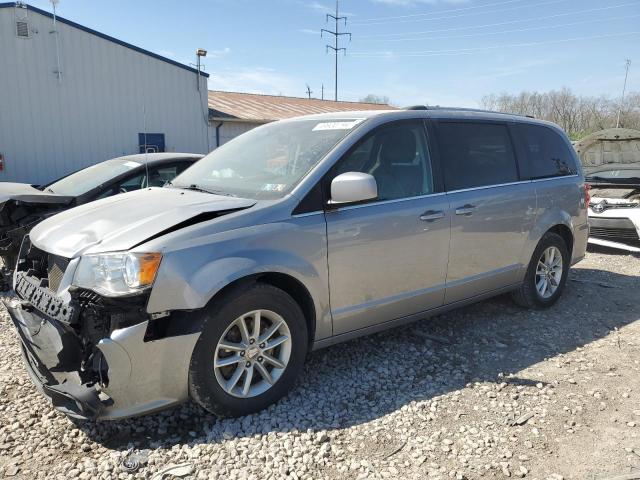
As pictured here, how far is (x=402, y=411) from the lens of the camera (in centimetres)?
322

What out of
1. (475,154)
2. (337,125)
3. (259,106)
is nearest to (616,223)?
(475,154)

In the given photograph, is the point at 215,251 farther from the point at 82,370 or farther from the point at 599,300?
the point at 599,300

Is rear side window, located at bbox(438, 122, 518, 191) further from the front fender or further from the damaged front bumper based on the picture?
the damaged front bumper

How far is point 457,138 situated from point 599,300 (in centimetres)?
275

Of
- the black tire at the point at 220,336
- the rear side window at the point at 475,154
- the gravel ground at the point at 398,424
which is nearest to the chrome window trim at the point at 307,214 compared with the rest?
the black tire at the point at 220,336

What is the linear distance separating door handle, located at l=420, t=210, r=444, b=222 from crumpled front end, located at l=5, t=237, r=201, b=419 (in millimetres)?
1862

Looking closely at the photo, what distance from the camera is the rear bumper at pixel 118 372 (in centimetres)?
260

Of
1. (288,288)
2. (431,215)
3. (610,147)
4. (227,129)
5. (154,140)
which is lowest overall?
(288,288)

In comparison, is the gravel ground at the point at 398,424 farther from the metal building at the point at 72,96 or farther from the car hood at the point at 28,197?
the metal building at the point at 72,96

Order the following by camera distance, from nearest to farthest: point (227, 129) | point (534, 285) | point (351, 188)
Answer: point (351, 188)
point (534, 285)
point (227, 129)

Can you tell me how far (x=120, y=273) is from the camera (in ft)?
8.74

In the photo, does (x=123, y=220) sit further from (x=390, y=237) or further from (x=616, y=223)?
(x=616, y=223)

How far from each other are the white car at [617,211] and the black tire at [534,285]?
9.85 feet

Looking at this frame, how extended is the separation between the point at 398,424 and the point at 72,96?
42.8 feet
